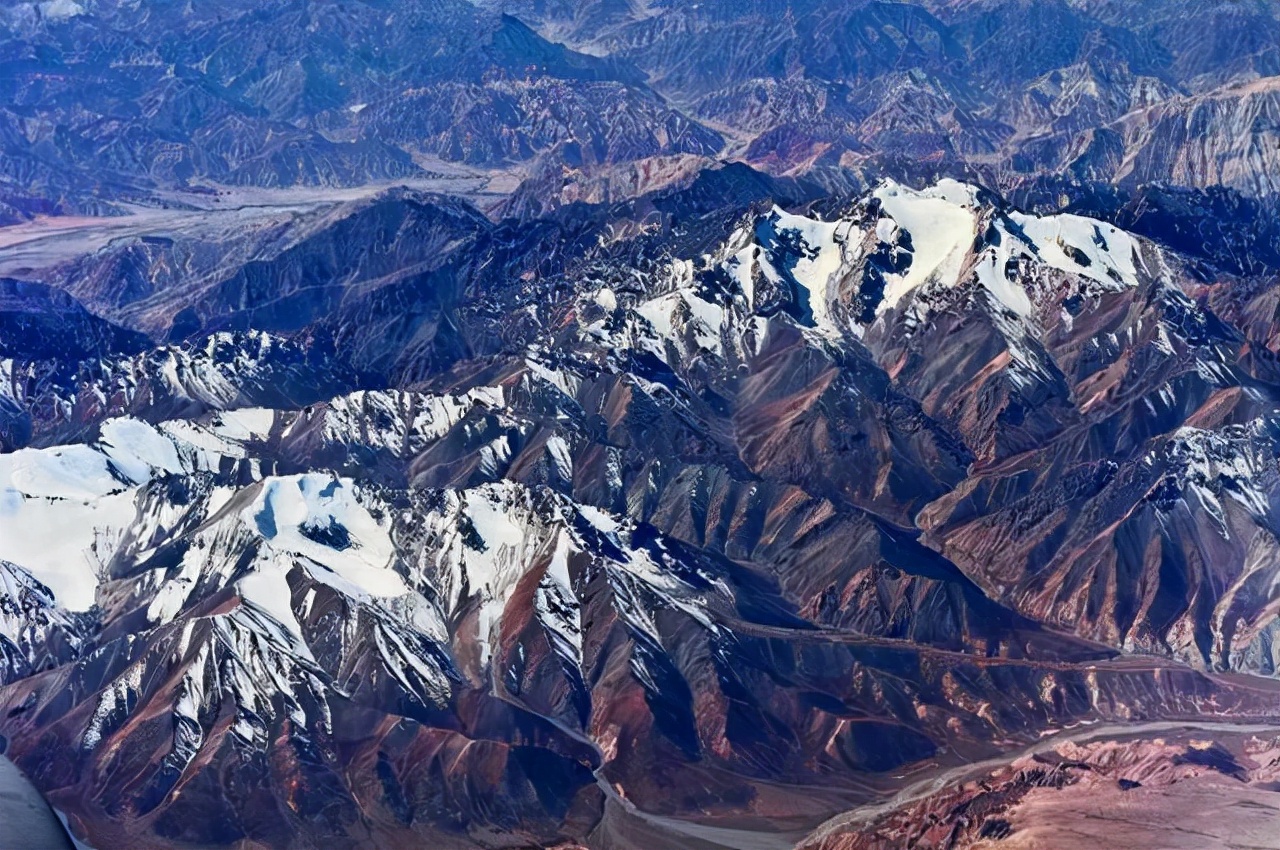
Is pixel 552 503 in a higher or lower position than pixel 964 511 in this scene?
higher

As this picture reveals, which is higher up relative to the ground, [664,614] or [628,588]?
[628,588]

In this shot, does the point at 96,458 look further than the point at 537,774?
Yes

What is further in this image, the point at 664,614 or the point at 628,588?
the point at 628,588

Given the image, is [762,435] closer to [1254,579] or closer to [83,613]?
[1254,579]

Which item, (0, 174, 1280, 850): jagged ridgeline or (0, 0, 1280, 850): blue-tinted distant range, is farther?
(0, 174, 1280, 850): jagged ridgeline

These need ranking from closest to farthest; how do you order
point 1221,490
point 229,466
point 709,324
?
1. point 1221,490
2. point 229,466
3. point 709,324

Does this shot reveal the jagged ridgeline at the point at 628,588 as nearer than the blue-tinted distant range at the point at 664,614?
No

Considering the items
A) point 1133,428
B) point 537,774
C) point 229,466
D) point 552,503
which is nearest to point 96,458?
point 229,466

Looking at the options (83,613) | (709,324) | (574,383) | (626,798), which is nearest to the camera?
(626,798)
